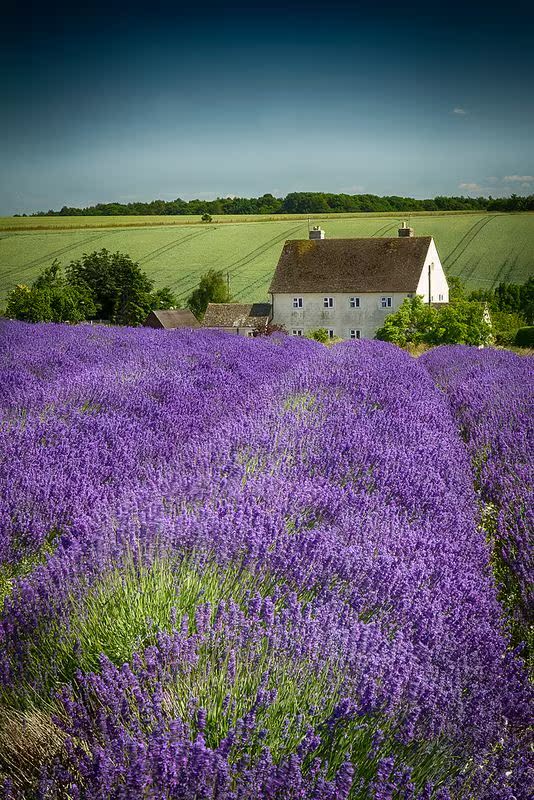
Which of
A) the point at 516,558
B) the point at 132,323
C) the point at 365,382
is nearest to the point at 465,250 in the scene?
the point at 132,323

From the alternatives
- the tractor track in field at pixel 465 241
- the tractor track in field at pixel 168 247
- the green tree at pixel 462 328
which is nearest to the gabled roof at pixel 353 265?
the tractor track in field at pixel 465 241

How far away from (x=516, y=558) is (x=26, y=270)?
1929 inches

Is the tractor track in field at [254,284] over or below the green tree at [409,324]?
over

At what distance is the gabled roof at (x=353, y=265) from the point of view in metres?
37.5

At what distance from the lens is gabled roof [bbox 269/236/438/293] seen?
37469 millimetres

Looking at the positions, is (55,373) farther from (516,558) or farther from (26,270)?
(26,270)

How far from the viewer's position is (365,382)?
6.26m

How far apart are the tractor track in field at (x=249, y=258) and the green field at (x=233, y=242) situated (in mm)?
64

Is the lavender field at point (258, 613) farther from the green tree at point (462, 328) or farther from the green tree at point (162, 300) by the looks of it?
the green tree at point (162, 300)

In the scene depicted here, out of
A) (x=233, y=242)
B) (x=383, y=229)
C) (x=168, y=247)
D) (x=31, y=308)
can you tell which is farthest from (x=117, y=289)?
(x=383, y=229)

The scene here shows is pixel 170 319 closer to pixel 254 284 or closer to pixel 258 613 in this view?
pixel 254 284

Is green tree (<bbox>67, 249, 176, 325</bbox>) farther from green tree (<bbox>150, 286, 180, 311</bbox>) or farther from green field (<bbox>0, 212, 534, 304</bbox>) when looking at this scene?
green field (<bbox>0, 212, 534, 304</bbox>)

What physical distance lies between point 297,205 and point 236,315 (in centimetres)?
3775

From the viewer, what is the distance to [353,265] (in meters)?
Answer: 38.2
